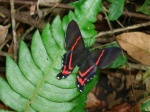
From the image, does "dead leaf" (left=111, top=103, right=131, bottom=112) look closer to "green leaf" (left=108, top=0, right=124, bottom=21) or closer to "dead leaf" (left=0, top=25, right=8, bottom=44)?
"green leaf" (left=108, top=0, right=124, bottom=21)

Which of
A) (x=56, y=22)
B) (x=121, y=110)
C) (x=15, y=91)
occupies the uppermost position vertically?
(x=56, y=22)

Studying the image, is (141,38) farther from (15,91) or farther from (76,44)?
(15,91)

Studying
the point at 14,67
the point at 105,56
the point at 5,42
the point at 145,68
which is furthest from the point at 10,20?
the point at 145,68

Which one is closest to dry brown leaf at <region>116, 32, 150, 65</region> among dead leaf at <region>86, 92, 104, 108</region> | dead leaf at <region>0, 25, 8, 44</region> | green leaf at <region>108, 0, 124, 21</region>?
green leaf at <region>108, 0, 124, 21</region>

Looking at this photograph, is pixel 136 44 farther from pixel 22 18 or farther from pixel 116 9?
pixel 22 18

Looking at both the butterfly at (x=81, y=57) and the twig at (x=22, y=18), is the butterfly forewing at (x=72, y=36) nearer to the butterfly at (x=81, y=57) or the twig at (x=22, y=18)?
the butterfly at (x=81, y=57)

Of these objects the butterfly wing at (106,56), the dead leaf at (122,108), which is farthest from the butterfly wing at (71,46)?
the dead leaf at (122,108)
